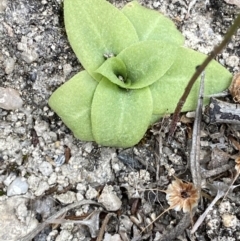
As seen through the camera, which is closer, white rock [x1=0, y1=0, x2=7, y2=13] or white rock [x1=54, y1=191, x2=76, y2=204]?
white rock [x1=54, y1=191, x2=76, y2=204]

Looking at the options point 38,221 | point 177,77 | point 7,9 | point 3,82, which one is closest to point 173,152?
point 177,77

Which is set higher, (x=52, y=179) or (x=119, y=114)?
(x=119, y=114)

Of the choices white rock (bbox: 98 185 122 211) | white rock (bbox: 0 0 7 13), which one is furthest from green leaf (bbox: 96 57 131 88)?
white rock (bbox: 0 0 7 13)

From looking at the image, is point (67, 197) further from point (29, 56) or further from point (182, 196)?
point (29, 56)

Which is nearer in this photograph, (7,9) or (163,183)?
(163,183)

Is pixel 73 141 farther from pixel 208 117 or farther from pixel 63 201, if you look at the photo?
pixel 208 117

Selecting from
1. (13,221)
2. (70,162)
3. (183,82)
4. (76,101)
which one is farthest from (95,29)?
(13,221)

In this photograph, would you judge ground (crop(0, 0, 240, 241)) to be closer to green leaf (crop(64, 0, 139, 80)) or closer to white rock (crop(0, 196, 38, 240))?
white rock (crop(0, 196, 38, 240))

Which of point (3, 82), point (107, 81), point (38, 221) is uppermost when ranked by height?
point (107, 81)
